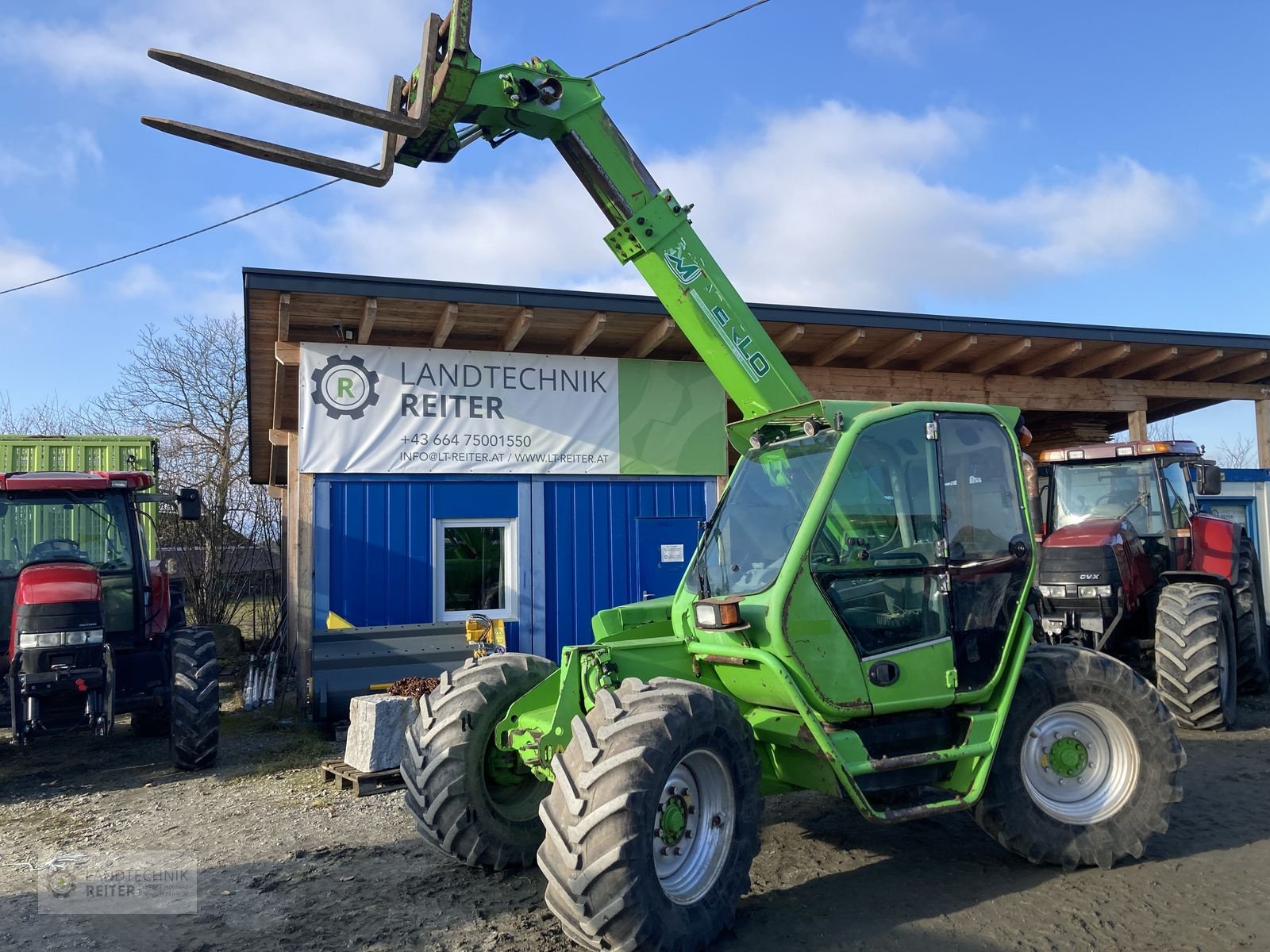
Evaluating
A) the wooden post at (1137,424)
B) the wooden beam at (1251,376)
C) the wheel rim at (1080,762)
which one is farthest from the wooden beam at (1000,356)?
the wheel rim at (1080,762)

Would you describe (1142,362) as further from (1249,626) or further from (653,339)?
(653,339)

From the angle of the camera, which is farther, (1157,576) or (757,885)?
(1157,576)

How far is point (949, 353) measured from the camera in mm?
11516

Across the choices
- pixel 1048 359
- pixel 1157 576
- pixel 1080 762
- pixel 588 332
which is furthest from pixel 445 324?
pixel 1048 359

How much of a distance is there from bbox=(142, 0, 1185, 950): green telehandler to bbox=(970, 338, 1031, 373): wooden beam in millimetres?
6567

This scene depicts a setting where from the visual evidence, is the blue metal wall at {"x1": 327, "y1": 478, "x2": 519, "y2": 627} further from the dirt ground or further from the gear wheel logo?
the dirt ground

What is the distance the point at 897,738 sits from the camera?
181 inches

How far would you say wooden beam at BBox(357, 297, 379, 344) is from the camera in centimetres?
898

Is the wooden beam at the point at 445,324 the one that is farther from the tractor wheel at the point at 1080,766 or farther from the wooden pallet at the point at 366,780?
the tractor wheel at the point at 1080,766

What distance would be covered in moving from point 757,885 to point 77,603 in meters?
5.70

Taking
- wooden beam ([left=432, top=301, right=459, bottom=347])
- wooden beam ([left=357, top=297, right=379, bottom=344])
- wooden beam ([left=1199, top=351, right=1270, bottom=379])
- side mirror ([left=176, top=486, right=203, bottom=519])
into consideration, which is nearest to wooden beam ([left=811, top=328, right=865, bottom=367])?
wooden beam ([left=432, top=301, right=459, bottom=347])

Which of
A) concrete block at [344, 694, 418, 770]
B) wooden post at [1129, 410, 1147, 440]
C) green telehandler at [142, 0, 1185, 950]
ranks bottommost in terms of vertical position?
concrete block at [344, 694, 418, 770]

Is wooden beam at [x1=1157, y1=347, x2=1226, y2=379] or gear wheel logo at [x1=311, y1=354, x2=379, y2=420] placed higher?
wooden beam at [x1=1157, y1=347, x2=1226, y2=379]

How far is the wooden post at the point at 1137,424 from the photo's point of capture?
43.1ft
